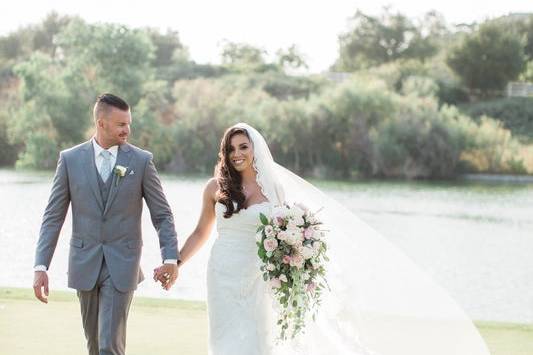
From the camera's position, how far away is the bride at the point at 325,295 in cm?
521

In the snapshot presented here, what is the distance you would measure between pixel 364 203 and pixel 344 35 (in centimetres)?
3686

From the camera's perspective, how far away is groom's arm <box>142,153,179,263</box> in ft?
15.5

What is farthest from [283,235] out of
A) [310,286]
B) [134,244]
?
[134,244]

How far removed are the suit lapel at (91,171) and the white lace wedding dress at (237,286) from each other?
80cm

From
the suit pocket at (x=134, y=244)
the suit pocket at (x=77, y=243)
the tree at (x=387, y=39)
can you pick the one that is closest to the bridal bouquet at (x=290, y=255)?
the suit pocket at (x=134, y=244)

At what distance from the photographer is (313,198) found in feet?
19.3

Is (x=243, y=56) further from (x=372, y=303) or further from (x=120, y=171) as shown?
(x=120, y=171)

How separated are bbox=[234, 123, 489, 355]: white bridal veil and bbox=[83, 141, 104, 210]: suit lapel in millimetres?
1327

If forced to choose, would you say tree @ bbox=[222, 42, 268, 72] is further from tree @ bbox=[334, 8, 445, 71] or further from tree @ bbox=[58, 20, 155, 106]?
tree @ bbox=[58, 20, 155, 106]

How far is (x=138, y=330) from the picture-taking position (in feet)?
23.1

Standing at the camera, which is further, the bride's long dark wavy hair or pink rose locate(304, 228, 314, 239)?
the bride's long dark wavy hair

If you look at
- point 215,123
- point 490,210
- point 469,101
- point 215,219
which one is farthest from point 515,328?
point 469,101

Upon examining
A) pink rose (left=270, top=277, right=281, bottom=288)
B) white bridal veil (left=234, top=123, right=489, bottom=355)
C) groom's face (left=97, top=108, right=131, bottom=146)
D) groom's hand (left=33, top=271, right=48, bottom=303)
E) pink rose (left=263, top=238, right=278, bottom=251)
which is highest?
groom's face (left=97, top=108, right=131, bottom=146)

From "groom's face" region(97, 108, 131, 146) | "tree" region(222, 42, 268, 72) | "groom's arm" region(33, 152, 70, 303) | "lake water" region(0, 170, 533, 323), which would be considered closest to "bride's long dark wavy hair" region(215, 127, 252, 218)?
"groom's face" region(97, 108, 131, 146)
